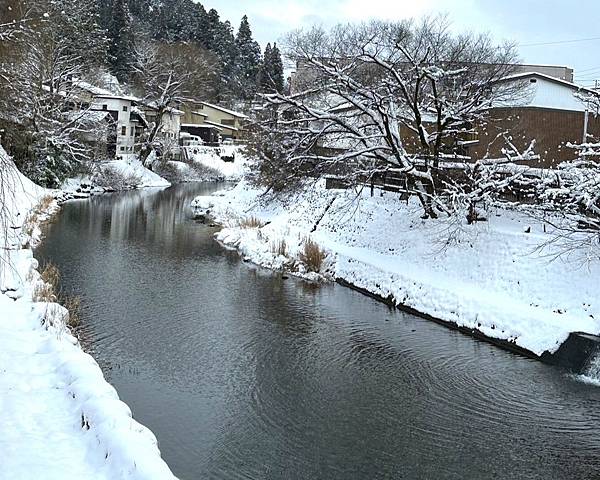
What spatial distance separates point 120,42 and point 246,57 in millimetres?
15917

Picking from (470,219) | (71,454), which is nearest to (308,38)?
(470,219)

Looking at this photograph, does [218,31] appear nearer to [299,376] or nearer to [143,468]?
[299,376]

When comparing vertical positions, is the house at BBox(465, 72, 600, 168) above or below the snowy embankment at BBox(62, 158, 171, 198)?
above

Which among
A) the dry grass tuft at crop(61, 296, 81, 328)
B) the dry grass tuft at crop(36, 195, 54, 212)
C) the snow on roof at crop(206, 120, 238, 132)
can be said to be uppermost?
the snow on roof at crop(206, 120, 238, 132)

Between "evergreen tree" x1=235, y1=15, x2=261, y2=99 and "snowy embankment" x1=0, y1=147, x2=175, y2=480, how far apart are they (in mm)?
57881

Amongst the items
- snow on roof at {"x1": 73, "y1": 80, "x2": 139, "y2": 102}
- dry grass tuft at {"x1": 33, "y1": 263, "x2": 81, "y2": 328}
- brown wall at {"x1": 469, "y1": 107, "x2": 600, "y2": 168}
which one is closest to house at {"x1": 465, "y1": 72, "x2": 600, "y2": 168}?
brown wall at {"x1": 469, "y1": 107, "x2": 600, "y2": 168}

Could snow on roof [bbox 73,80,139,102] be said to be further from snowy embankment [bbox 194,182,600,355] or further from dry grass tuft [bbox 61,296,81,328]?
dry grass tuft [bbox 61,296,81,328]

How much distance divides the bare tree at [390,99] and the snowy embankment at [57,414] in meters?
9.80

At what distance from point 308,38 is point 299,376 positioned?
11.8 metres

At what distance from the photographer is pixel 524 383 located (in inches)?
374

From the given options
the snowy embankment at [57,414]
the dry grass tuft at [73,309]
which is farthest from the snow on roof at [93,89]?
the snowy embankment at [57,414]

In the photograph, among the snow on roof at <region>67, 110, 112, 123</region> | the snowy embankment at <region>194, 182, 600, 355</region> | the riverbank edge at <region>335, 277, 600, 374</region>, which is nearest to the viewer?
the riverbank edge at <region>335, 277, 600, 374</region>

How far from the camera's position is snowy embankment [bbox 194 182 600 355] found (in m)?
11.3

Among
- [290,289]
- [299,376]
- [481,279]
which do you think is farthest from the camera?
[290,289]
